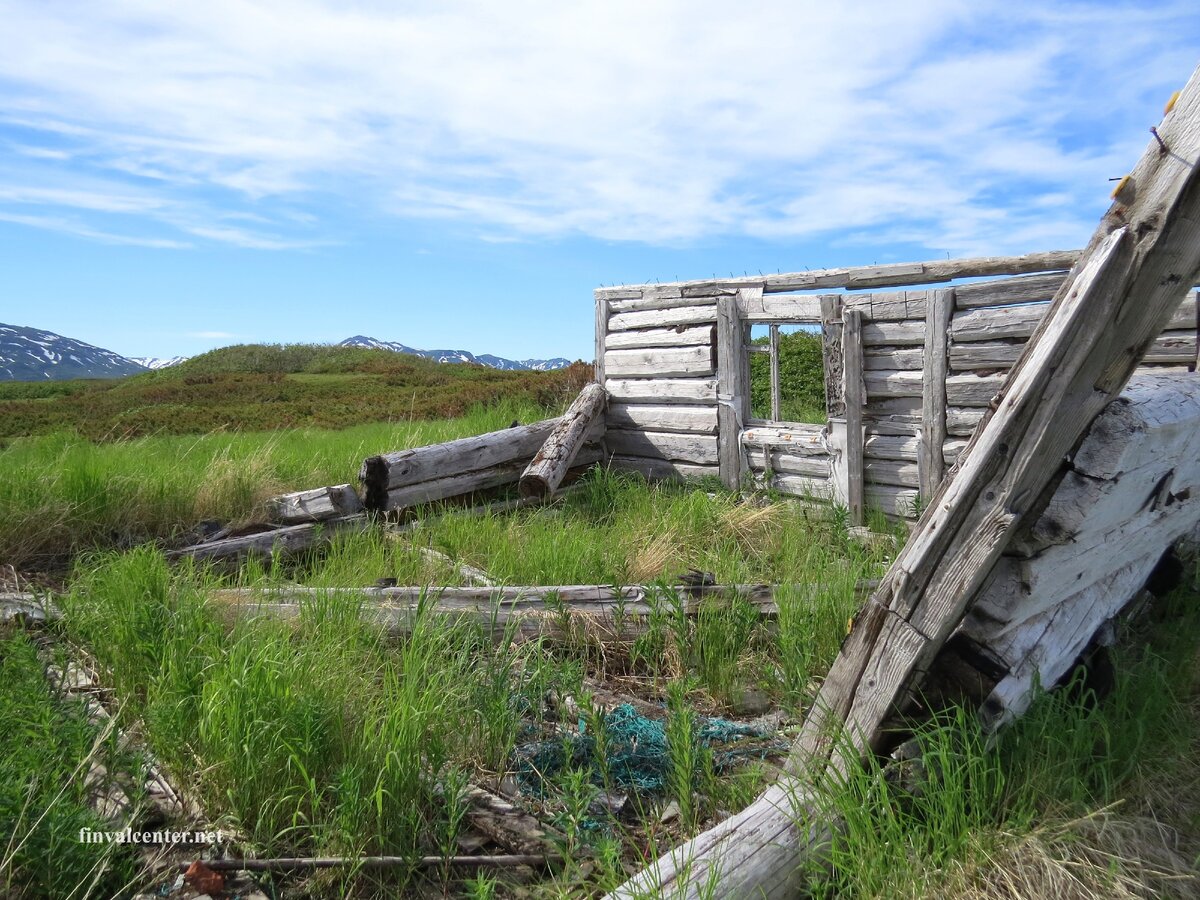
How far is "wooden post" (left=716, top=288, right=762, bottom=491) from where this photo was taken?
902 centimetres

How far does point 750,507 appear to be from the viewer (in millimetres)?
8141

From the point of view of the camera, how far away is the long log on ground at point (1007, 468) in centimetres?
273

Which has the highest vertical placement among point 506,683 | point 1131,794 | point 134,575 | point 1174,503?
point 1174,503

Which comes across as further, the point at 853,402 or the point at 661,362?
the point at 661,362

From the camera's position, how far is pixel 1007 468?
9.40ft

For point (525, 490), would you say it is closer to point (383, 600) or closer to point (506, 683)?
point (383, 600)

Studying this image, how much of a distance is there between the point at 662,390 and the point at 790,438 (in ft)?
6.29

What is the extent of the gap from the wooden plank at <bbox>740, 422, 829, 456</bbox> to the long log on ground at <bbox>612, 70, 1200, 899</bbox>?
208 inches

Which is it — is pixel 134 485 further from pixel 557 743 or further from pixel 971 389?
pixel 971 389

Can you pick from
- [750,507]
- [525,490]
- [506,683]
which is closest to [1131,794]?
[506,683]

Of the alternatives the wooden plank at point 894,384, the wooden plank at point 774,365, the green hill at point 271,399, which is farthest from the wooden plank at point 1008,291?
the green hill at point 271,399

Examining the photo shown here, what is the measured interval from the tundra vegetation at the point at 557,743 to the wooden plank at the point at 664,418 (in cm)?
337

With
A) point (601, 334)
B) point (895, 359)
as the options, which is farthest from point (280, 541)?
point (895, 359)

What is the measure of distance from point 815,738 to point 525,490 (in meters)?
5.97
